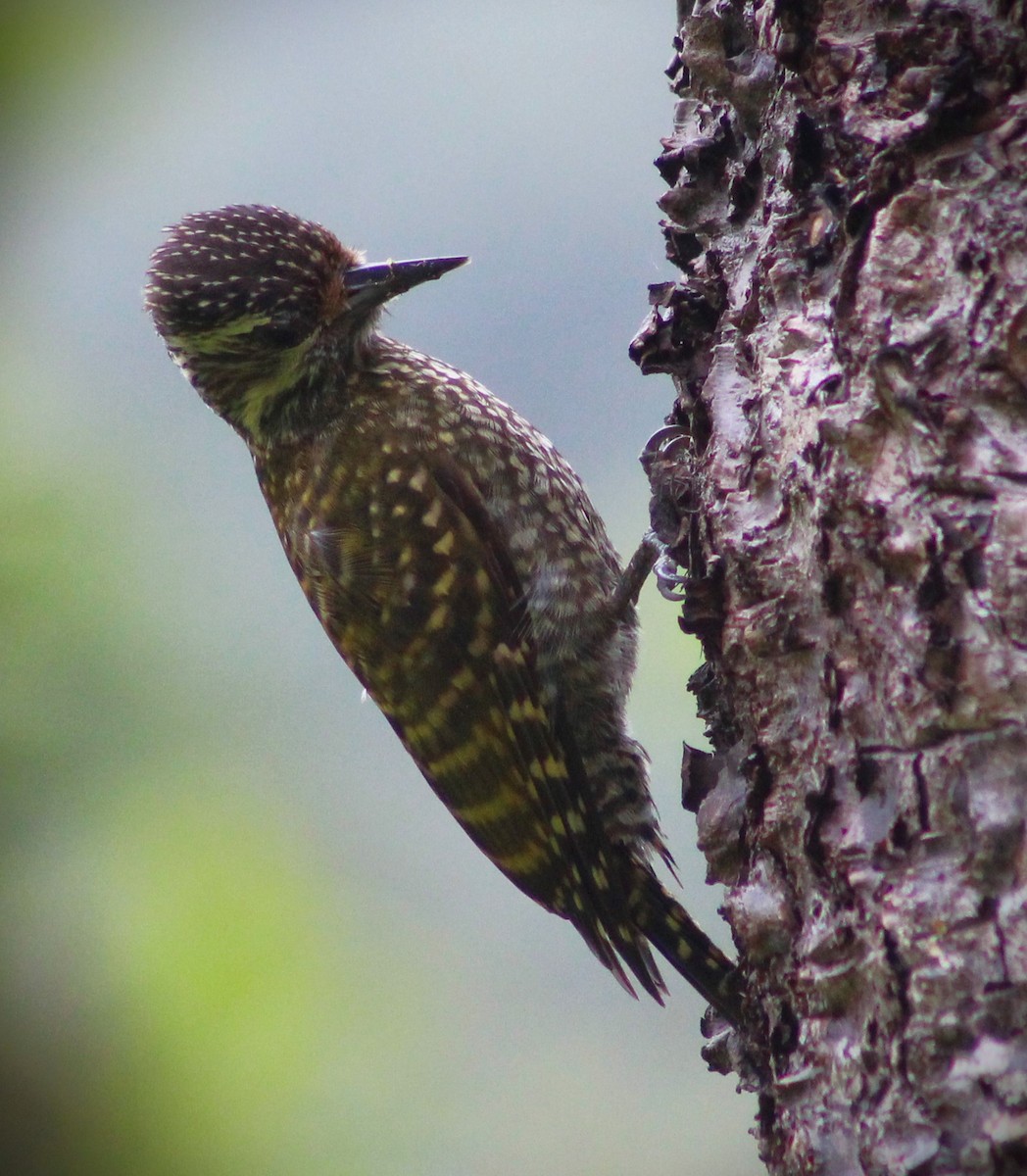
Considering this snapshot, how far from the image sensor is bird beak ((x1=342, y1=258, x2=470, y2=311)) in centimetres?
276

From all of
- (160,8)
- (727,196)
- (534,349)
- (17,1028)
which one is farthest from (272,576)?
(727,196)

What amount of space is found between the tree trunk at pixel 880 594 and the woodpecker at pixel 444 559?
2.91 feet

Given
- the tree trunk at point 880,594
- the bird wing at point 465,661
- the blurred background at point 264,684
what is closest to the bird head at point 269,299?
the bird wing at point 465,661

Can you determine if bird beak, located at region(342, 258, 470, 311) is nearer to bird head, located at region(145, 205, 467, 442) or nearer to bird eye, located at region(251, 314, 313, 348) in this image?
bird head, located at region(145, 205, 467, 442)

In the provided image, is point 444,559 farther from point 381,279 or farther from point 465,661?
point 381,279

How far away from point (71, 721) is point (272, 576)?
29.9 inches

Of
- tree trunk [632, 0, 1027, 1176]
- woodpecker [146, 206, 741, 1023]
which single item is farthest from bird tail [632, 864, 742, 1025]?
tree trunk [632, 0, 1027, 1176]

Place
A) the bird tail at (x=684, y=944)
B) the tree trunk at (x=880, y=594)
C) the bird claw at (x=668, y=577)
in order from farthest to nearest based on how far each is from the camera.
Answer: the bird claw at (x=668, y=577) → the bird tail at (x=684, y=944) → the tree trunk at (x=880, y=594)

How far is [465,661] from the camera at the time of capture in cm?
265

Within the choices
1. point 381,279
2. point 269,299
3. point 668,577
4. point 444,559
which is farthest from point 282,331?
point 668,577

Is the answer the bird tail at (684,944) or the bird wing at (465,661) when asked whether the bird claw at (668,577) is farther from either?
the bird tail at (684,944)

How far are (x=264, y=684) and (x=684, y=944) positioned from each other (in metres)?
1.99

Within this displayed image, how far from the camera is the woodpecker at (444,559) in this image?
2.64m

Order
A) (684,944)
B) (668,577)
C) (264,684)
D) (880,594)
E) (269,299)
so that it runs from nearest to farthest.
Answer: (880,594) < (684,944) < (668,577) < (269,299) < (264,684)
